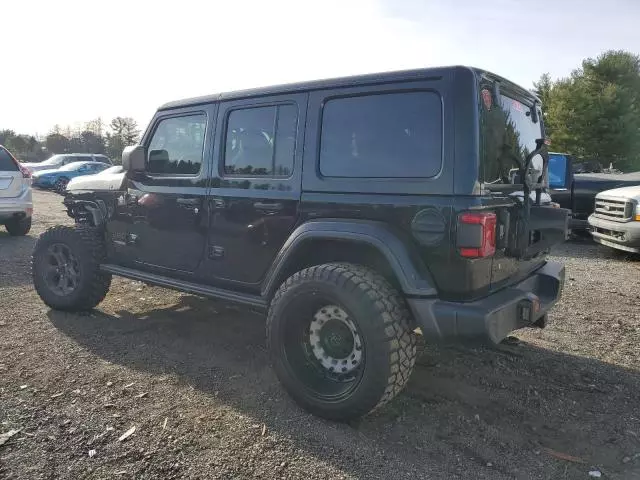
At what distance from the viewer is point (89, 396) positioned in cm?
334

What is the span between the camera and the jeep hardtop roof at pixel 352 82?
2900 mm

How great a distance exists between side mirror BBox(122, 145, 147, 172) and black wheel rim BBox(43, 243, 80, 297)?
1.25 metres

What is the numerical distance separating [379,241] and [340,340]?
715 mm

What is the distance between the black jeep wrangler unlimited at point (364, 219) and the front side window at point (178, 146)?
2cm

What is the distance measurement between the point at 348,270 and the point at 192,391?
1402mm

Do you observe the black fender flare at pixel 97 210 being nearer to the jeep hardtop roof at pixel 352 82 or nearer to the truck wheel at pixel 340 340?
the jeep hardtop roof at pixel 352 82

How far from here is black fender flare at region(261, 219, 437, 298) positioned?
2.85 metres

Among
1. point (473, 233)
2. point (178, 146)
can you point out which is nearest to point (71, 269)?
point (178, 146)

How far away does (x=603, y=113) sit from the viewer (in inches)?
1266

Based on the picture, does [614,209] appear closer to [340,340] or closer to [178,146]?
[340,340]

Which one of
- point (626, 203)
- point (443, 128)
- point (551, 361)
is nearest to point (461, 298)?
point (443, 128)

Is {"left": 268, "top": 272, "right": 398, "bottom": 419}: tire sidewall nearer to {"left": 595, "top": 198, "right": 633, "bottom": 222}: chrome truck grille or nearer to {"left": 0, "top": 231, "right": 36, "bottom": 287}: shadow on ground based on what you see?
{"left": 0, "top": 231, "right": 36, "bottom": 287}: shadow on ground

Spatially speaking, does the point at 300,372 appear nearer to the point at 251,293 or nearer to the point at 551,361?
the point at 251,293

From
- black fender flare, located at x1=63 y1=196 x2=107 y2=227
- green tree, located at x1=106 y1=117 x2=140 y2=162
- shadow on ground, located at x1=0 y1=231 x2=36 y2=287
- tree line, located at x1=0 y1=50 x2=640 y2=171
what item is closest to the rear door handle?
black fender flare, located at x1=63 y1=196 x2=107 y2=227
